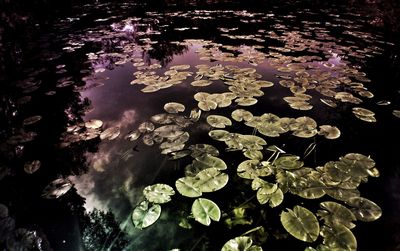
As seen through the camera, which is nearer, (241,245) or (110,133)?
(241,245)

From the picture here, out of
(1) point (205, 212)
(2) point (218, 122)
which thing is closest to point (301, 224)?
(1) point (205, 212)

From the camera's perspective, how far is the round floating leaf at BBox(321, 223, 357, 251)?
1.65m

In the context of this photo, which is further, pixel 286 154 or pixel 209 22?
pixel 209 22

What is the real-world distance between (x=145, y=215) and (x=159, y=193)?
0.83 ft

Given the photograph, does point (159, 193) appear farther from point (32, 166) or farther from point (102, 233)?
point (32, 166)

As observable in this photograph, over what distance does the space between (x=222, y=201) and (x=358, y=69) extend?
4.67m

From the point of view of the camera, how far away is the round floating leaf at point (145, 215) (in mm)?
1905

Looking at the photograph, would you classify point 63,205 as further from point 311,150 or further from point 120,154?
point 311,150

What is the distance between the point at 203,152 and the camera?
2.61 m

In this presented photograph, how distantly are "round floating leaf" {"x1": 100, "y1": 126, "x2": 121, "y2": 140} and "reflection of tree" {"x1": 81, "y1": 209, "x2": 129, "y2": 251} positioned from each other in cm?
113

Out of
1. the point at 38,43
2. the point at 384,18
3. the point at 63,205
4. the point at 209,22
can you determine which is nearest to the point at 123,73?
the point at 63,205

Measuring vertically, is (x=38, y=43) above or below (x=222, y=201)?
below

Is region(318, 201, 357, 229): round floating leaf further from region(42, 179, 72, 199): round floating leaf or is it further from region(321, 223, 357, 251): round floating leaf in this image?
region(42, 179, 72, 199): round floating leaf

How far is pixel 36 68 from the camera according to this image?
5484 mm
